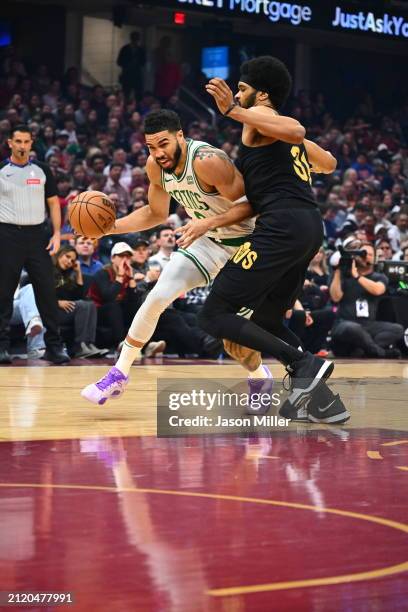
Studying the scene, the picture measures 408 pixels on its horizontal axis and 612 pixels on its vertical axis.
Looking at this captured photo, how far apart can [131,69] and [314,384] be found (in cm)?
1637

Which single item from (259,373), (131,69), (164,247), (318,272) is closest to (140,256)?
(164,247)

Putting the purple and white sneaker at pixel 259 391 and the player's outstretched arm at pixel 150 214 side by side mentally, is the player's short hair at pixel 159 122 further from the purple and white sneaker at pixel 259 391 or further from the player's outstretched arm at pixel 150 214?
the purple and white sneaker at pixel 259 391

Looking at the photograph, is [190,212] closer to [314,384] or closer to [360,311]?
[314,384]

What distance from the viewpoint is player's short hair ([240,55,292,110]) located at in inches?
219

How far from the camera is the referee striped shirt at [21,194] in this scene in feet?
31.8

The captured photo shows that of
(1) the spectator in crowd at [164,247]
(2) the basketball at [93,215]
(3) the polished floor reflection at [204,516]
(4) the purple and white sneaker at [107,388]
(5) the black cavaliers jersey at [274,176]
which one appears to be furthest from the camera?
(1) the spectator in crowd at [164,247]

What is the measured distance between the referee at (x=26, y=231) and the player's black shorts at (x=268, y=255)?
4464 mm

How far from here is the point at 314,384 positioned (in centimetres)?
547

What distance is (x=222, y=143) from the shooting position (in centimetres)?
2041

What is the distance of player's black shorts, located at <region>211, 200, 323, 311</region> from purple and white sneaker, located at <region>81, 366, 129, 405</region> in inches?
32.9

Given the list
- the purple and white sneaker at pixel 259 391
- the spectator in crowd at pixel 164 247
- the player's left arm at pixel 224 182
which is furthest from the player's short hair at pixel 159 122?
the spectator in crowd at pixel 164 247

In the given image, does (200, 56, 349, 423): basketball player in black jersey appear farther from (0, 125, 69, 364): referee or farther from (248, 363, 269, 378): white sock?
(0, 125, 69, 364): referee

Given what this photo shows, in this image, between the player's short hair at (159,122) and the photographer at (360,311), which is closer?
the player's short hair at (159,122)

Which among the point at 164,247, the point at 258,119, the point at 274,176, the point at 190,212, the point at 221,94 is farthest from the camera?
the point at 164,247
